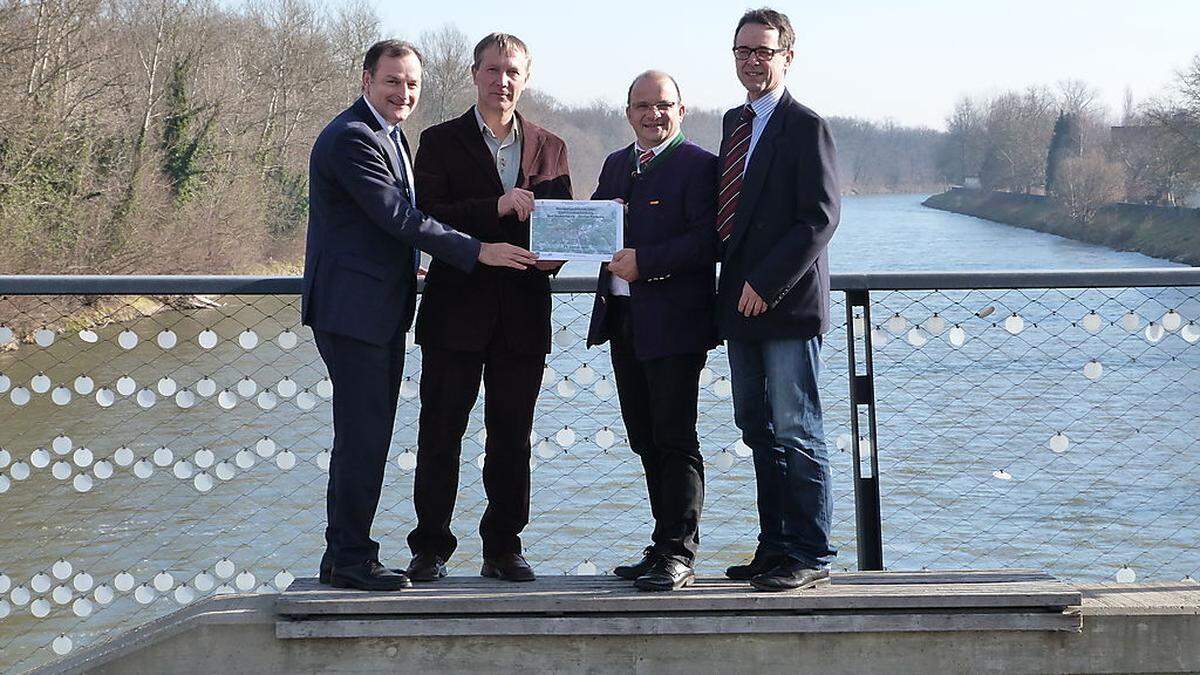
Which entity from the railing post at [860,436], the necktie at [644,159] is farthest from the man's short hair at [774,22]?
the railing post at [860,436]

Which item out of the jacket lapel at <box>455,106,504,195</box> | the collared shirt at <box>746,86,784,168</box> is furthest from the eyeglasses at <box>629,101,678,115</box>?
the jacket lapel at <box>455,106,504,195</box>

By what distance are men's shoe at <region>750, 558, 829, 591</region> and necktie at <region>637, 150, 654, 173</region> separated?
123cm

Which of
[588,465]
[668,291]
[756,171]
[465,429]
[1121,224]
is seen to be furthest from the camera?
[1121,224]

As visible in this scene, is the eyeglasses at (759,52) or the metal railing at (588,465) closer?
the eyeglasses at (759,52)

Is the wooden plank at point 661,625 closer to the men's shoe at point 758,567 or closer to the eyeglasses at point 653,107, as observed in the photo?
the men's shoe at point 758,567

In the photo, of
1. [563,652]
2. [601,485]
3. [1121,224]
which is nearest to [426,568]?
[563,652]

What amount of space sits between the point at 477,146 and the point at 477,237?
0.91ft

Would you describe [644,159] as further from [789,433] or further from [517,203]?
[789,433]

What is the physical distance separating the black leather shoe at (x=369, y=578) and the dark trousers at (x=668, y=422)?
0.77 meters

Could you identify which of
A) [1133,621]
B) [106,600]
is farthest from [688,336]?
[106,600]

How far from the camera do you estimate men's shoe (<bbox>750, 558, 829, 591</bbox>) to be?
4.17 metres

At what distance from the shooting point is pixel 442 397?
14.4 feet

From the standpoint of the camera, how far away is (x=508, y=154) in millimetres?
4488

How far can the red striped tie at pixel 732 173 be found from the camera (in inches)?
168
